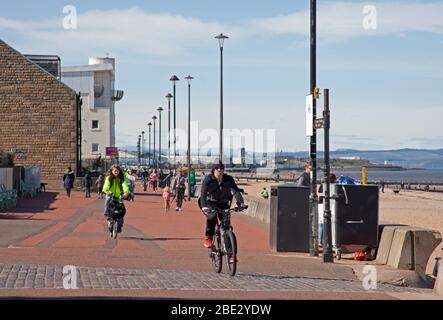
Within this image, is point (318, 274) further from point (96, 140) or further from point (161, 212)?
point (96, 140)

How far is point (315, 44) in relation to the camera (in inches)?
687

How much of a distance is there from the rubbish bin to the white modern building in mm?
89279

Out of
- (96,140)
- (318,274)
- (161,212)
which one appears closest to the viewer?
(318,274)

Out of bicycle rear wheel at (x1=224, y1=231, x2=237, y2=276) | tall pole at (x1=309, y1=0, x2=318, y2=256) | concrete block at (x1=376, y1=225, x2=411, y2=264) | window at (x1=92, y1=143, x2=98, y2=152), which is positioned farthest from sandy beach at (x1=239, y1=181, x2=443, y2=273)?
window at (x1=92, y1=143, x2=98, y2=152)

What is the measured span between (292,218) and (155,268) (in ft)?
16.9

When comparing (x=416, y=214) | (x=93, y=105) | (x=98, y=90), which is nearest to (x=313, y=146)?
(x=416, y=214)

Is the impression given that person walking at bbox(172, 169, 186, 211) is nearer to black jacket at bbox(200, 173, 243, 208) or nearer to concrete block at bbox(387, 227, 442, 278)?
concrete block at bbox(387, 227, 442, 278)

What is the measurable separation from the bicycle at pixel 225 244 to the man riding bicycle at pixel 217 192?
0.08 m

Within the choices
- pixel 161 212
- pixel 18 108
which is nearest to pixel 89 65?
pixel 18 108

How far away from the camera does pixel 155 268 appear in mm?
14305

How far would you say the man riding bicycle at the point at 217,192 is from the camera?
13.5 m

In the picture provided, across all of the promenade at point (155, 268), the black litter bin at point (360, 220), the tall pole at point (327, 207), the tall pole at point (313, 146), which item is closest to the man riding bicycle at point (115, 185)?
the promenade at point (155, 268)

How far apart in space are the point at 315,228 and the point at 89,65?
318ft
